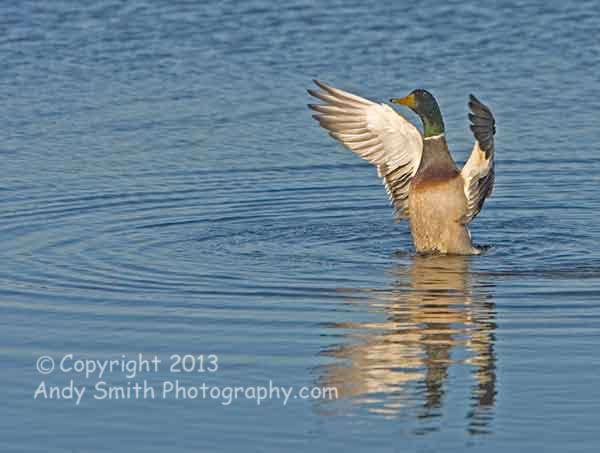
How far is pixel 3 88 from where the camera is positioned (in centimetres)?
1858

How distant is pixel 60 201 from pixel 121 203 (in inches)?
20.9

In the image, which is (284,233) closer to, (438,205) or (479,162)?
(438,205)

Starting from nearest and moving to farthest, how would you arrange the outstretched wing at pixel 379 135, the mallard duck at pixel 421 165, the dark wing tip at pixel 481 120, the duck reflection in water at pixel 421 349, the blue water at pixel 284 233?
1. the blue water at pixel 284 233
2. the duck reflection in water at pixel 421 349
3. the dark wing tip at pixel 481 120
4. the mallard duck at pixel 421 165
5. the outstretched wing at pixel 379 135

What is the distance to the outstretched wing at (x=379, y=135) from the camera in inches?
531

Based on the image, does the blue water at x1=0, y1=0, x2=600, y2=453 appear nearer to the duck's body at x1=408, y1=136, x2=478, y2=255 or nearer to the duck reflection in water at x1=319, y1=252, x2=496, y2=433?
the duck reflection in water at x1=319, y1=252, x2=496, y2=433

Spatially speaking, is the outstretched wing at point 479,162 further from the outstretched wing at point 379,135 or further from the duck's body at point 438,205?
the outstretched wing at point 379,135

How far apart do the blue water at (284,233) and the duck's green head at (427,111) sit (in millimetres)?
1003

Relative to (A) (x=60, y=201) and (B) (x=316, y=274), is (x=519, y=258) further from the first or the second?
(A) (x=60, y=201)

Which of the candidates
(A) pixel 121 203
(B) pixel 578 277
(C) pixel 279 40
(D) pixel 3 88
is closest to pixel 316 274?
(B) pixel 578 277

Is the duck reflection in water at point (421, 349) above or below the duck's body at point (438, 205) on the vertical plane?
below

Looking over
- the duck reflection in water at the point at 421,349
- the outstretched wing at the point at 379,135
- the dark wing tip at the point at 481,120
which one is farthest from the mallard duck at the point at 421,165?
the duck reflection in water at the point at 421,349

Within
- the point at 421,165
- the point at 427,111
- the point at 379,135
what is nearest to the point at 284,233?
the point at 379,135

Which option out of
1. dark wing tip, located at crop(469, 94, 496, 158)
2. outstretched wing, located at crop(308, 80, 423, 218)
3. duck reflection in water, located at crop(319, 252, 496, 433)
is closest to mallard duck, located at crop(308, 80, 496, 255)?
outstretched wing, located at crop(308, 80, 423, 218)

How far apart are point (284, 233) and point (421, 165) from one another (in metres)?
1.27
